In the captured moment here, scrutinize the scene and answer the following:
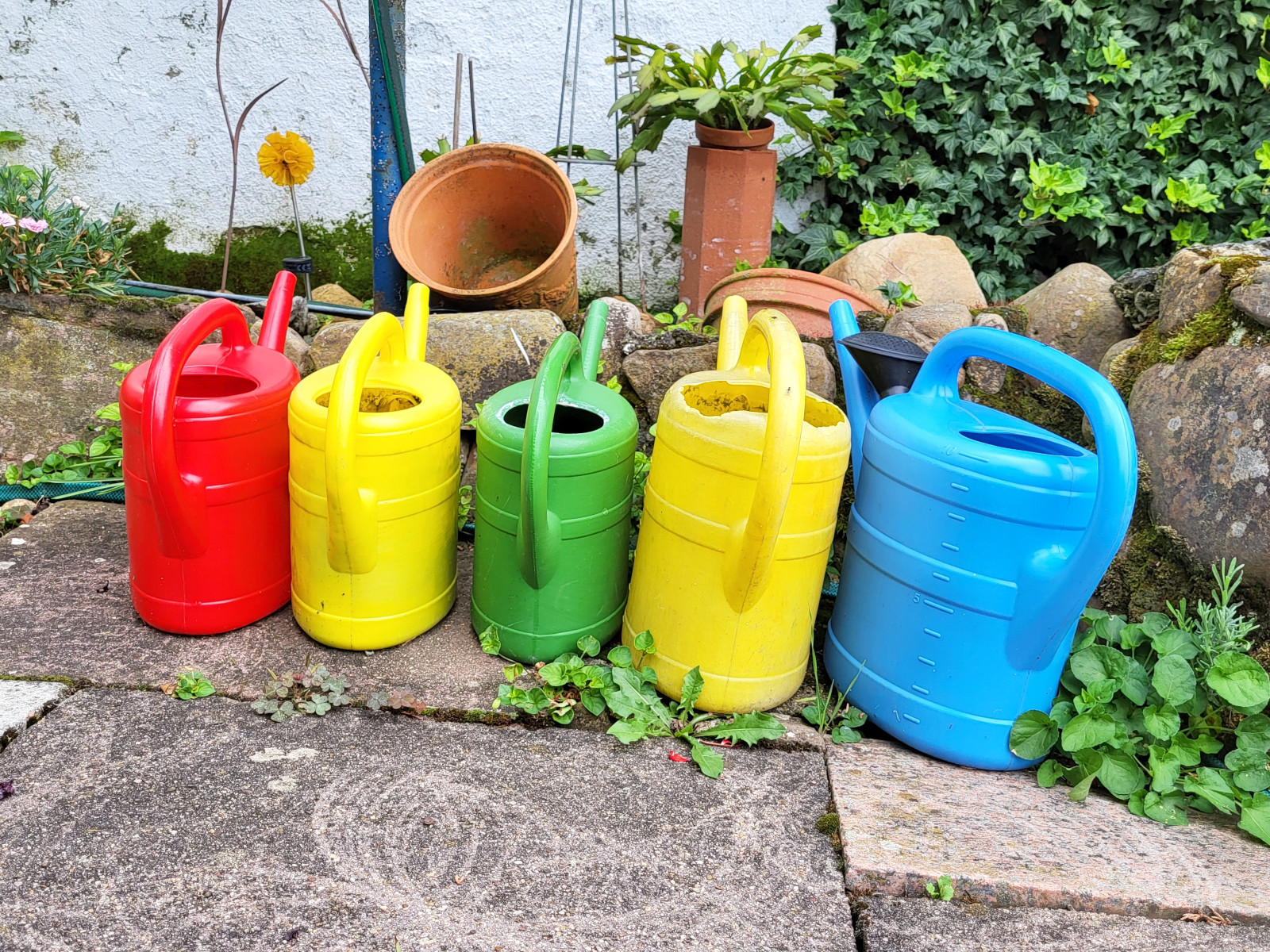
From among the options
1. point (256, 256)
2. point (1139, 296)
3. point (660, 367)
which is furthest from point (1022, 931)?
point (256, 256)

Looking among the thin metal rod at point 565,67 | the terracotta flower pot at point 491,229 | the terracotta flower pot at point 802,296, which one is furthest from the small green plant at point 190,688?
the thin metal rod at point 565,67

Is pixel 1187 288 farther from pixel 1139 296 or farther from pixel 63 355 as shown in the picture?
pixel 63 355

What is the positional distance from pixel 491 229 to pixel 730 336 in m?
1.43

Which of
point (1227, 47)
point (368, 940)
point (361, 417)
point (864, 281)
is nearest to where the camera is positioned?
point (368, 940)

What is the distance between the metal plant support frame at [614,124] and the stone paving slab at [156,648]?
6.16 feet

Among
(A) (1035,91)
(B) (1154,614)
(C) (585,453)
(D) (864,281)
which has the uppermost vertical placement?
(A) (1035,91)

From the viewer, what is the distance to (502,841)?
1.62m

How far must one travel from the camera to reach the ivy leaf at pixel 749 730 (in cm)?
191

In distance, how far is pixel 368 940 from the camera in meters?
1.40

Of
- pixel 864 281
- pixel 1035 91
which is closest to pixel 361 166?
pixel 864 281

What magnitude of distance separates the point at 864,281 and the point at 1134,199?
1.36m

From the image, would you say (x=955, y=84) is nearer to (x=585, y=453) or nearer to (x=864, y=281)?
(x=864, y=281)

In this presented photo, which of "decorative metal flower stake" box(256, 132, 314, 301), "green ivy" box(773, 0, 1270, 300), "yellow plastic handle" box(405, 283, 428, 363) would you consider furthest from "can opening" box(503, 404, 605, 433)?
"green ivy" box(773, 0, 1270, 300)

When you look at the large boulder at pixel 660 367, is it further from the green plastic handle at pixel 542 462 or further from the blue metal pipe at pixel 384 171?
the blue metal pipe at pixel 384 171
